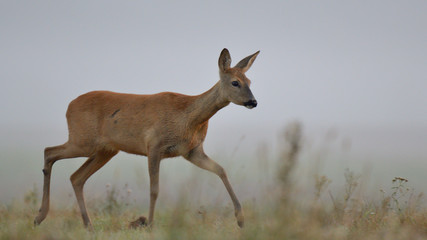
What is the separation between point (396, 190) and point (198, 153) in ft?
10.0

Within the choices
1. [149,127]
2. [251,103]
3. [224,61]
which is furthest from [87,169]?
[251,103]

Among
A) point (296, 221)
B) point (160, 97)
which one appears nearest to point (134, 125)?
point (160, 97)

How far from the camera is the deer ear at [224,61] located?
786 centimetres

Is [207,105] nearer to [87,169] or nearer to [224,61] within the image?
[224,61]

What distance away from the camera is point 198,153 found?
322 inches

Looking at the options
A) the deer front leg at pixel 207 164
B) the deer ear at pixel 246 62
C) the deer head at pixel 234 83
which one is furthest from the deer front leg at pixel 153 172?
the deer ear at pixel 246 62

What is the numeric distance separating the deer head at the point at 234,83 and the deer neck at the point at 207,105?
14 centimetres

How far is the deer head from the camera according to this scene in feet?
24.8

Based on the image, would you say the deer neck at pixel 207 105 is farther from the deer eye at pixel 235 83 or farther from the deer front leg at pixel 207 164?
the deer front leg at pixel 207 164

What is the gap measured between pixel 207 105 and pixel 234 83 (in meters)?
0.58

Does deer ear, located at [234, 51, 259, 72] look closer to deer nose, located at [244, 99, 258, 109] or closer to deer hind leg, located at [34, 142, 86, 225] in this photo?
deer nose, located at [244, 99, 258, 109]

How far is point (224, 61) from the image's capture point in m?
7.94

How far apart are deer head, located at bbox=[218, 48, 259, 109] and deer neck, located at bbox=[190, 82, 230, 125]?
0.14m

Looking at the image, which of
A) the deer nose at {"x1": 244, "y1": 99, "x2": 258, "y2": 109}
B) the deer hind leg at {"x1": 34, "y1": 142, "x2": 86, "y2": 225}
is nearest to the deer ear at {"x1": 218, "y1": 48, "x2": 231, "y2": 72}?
the deer nose at {"x1": 244, "y1": 99, "x2": 258, "y2": 109}
